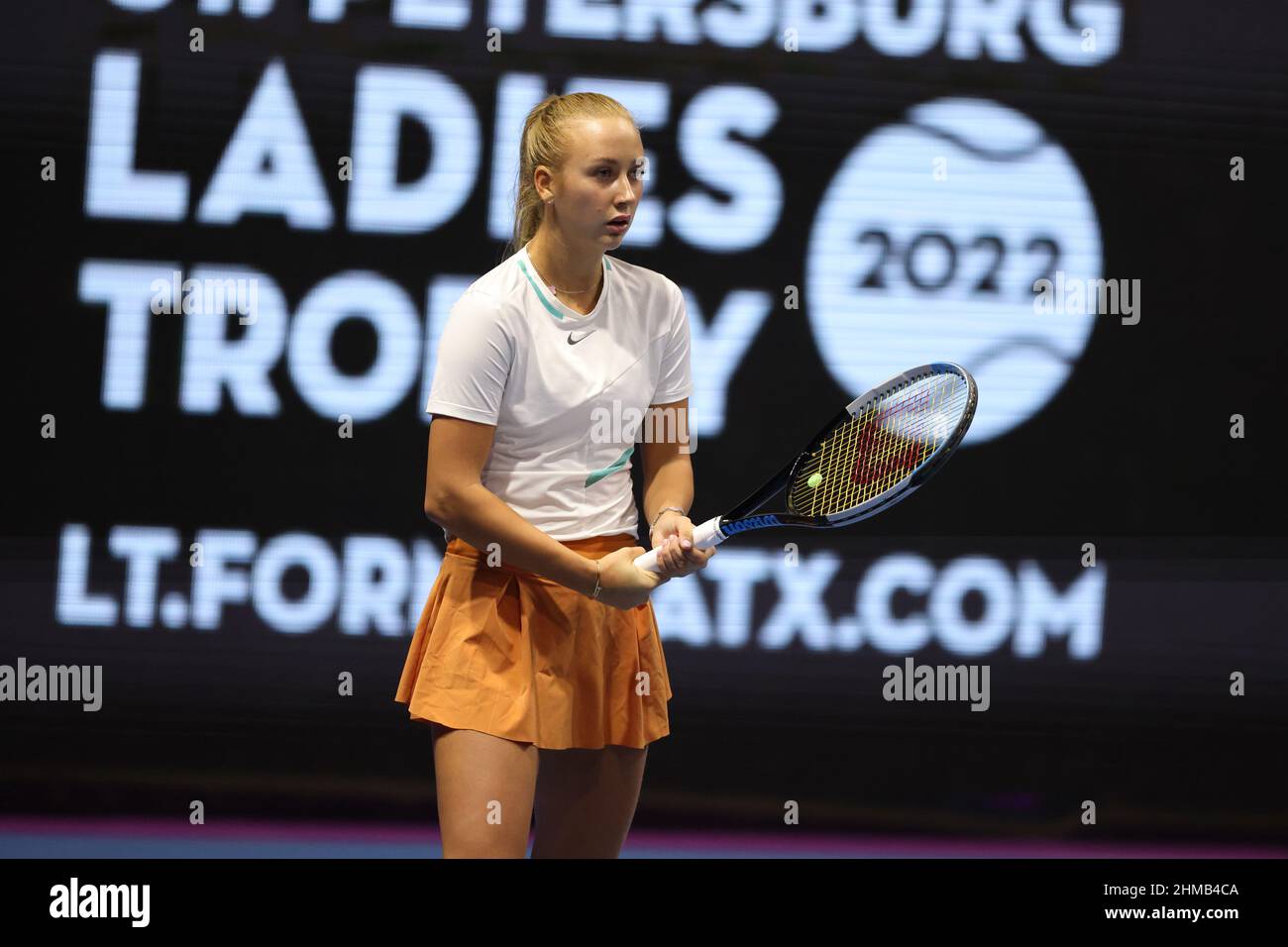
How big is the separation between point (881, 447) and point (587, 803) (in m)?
0.80

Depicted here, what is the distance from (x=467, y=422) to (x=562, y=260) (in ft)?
1.09

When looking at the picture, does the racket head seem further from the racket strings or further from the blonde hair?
the blonde hair

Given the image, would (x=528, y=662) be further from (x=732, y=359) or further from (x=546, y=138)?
(x=732, y=359)

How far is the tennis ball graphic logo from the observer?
430 cm

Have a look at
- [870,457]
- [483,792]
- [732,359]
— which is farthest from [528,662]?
[732,359]

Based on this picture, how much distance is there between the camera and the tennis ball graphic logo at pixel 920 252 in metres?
4.30

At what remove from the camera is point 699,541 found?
2.34 meters

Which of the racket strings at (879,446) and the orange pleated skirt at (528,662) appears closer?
the orange pleated skirt at (528,662)

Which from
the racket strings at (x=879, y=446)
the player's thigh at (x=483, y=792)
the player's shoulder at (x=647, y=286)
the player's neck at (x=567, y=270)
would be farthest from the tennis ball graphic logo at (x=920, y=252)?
the player's thigh at (x=483, y=792)

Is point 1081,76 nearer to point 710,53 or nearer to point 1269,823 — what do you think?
point 710,53

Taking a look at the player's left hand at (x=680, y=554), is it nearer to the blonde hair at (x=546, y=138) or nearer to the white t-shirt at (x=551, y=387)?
the white t-shirt at (x=551, y=387)

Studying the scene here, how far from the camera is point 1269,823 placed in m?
4.44

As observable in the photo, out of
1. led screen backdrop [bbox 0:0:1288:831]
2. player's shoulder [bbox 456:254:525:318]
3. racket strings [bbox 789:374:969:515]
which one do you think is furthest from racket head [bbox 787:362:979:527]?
led screen backdrop [bbox 0:0:1288:831]

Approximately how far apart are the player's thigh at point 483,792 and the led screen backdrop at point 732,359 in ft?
→ 6.29
